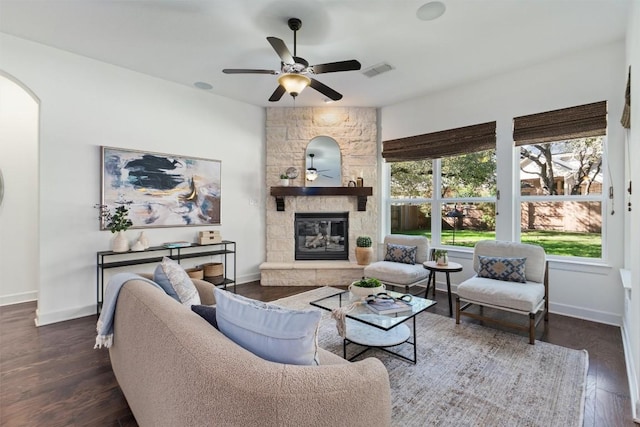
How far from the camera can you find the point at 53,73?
315 centimetres

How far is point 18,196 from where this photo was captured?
379 centimetres

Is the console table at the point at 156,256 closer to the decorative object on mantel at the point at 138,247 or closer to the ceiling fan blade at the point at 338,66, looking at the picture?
the decorative object on mantel at the point at 138,247

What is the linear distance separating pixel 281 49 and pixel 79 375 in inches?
117

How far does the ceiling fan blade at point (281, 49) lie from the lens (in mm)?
2314

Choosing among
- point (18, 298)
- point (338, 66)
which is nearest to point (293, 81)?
point (338, 66)

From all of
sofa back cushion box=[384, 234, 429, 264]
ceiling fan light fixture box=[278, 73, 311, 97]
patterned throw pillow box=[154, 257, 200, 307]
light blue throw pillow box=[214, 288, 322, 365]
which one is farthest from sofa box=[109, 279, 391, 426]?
sofa back cushion box=[384, 234, 429, 264]

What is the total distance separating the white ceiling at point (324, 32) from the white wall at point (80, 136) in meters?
0.20

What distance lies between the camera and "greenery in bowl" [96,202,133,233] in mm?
3406

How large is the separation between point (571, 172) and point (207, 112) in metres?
4.92

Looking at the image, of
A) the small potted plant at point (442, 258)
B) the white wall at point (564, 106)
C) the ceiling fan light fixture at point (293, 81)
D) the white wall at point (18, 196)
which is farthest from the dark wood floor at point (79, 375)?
the ceiling fan light fixture at point (293, 81)

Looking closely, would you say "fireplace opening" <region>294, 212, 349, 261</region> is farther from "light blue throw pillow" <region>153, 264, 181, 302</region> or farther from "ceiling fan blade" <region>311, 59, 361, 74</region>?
"light blue throw pillow" <region>153, 264, 181, 302</region>

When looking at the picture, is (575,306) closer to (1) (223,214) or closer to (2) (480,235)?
(2) (480,235)

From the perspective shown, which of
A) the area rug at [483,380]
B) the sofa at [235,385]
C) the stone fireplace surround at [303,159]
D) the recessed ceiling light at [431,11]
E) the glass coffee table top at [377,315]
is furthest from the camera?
the stone fireplace surround at [303,159]

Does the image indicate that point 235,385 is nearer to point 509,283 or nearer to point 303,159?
point 509,283
